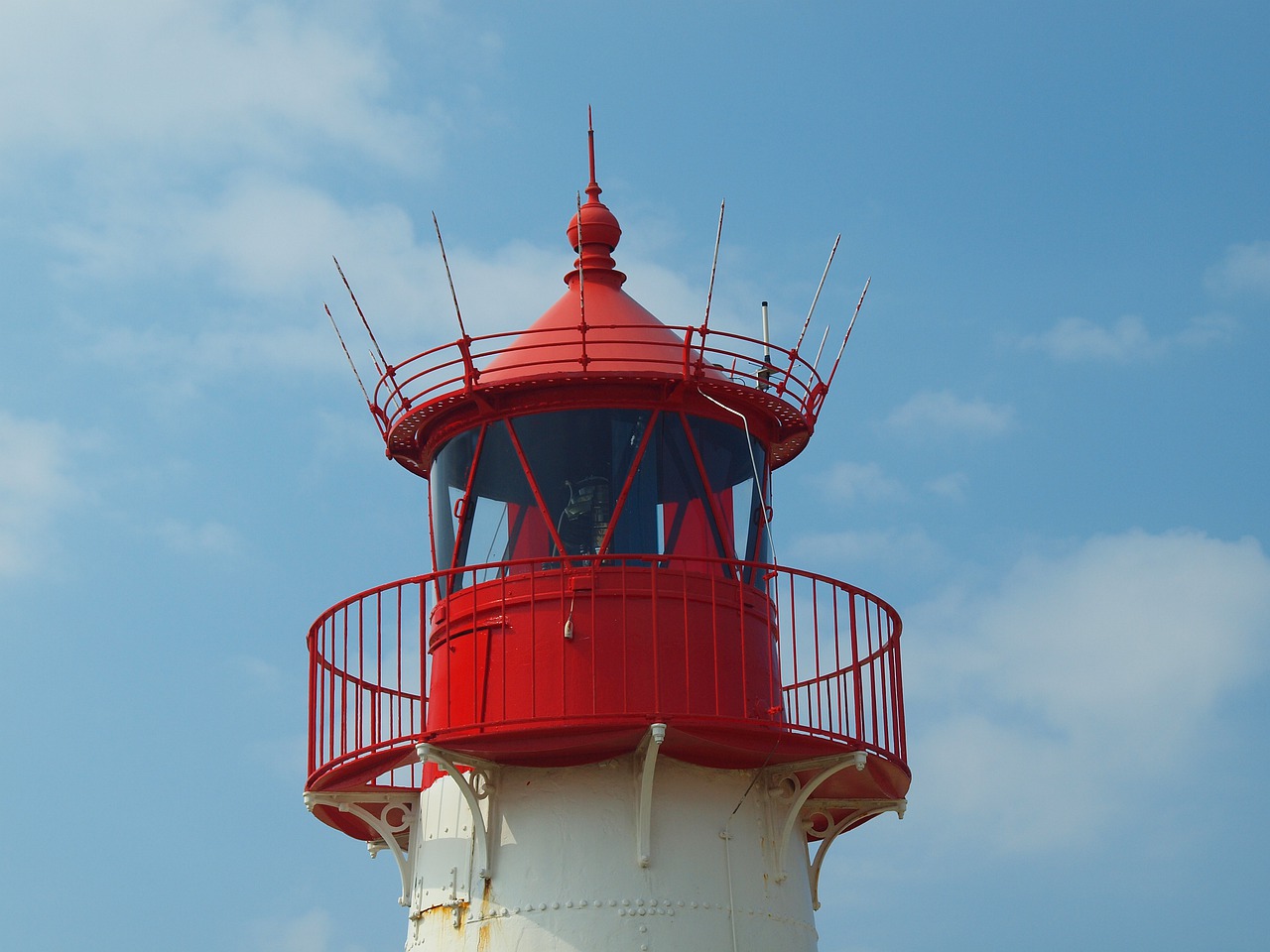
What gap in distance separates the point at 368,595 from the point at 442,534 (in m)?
1.20

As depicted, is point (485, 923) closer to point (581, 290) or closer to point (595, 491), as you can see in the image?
point (595, 491)

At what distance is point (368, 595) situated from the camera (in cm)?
1623

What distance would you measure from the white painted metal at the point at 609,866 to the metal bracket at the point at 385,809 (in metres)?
0.40

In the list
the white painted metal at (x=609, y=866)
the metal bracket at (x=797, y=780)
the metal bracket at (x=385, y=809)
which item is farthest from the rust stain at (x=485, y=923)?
the metal bracket at (x=797, y=780)

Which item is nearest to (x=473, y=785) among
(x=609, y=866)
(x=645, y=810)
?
(x=609, y=866)

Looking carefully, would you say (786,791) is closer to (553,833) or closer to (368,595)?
(553,833)

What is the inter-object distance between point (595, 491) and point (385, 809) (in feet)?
10.6

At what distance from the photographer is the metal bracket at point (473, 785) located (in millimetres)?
15570

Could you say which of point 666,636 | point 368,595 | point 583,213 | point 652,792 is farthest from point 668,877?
point 583,213

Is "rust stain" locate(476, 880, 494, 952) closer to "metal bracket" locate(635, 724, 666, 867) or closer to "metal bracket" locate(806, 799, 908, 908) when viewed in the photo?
"metal bracket" locate(635, 724, 666, 867)

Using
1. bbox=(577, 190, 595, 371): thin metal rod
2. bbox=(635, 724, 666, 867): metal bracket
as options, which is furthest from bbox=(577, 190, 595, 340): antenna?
bbox=(635, 724, 666, 867): metal bracket

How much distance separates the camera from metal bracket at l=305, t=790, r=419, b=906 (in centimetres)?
1680

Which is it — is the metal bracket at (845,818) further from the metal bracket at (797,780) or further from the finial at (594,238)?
the finial at (594,238)

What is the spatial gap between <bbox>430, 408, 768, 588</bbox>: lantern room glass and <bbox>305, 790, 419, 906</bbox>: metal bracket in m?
1.89
